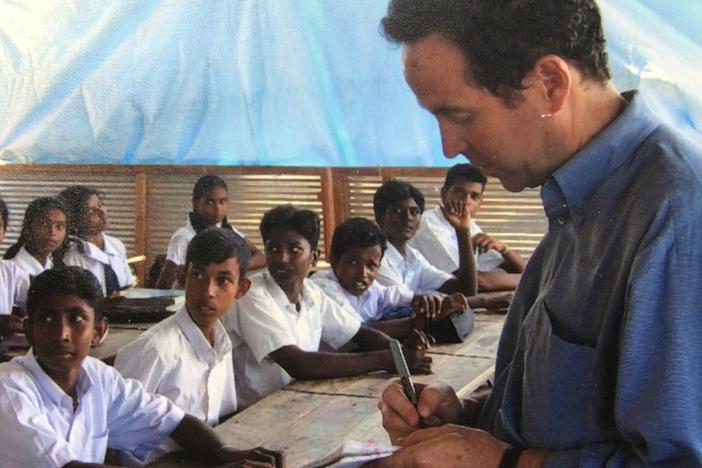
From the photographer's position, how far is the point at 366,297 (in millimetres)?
2342

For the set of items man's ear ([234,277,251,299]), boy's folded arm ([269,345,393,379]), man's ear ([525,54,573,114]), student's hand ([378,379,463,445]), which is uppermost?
man's ear ([525,54,573,114])

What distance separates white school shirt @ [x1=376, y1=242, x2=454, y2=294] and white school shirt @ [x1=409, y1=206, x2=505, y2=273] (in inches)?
8.3

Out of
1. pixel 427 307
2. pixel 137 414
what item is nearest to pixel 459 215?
pixel 427 307

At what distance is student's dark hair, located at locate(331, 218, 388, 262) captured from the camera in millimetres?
2193

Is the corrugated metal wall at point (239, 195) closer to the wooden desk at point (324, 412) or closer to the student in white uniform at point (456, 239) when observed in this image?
the student in white uniform at point (456, 239)

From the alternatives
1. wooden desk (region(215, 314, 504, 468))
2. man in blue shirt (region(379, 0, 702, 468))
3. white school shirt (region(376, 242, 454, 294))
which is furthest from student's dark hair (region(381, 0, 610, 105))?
white school shirt (region(376, 242, 454, 294))

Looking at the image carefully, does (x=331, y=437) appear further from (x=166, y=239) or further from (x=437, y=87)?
(x=166, y=239)

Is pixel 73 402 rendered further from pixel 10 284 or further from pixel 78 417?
Result: pixel 10 284

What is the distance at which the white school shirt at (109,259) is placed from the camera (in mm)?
2406

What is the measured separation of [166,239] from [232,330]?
0.70 meters

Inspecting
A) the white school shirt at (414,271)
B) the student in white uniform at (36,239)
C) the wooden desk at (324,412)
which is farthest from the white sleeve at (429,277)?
the student in white uniform at (36,239)

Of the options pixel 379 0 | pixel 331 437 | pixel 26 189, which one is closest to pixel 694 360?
pixel 331 437

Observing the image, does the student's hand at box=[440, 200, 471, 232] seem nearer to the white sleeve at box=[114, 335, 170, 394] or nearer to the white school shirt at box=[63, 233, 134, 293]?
the white school shirt at box=[63, 233, 134, 293]

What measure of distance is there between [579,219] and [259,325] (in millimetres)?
1230
